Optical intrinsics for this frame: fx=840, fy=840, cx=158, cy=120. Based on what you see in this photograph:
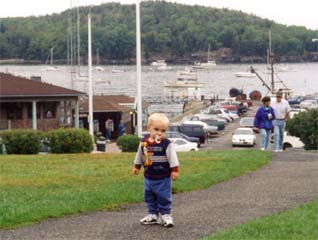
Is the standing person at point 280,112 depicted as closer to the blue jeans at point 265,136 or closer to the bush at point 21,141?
the blue jeans at point 265,136

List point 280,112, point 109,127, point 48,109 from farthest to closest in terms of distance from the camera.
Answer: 1. point 109,127
2. point 48,109
3. point 280,112

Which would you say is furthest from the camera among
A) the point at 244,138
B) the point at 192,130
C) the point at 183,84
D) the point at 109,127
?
the point at 183,84

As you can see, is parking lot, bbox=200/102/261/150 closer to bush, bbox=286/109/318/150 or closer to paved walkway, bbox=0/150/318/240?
bush, bbox=286/109/318/150

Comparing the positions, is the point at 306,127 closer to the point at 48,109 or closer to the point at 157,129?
the point at 48,109

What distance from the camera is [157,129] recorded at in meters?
9.98

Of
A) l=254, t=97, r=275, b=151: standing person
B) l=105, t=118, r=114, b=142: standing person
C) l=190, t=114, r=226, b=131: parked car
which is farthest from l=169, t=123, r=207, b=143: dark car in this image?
l=254, t=97, r=275, b=151: standing person

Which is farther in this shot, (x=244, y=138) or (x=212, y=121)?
(x=212, y=121)

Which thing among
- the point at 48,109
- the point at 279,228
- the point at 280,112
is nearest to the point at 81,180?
the point at 279,228

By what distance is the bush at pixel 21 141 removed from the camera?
971 inches

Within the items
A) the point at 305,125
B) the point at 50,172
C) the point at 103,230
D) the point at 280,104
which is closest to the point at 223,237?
the point at 103,230

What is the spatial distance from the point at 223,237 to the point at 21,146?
53.9 ft

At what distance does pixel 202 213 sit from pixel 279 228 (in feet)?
5.47

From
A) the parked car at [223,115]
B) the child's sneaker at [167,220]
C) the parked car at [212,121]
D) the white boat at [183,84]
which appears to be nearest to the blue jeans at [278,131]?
the child's sneaker at [167,220]

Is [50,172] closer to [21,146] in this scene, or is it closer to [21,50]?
[21,146]
